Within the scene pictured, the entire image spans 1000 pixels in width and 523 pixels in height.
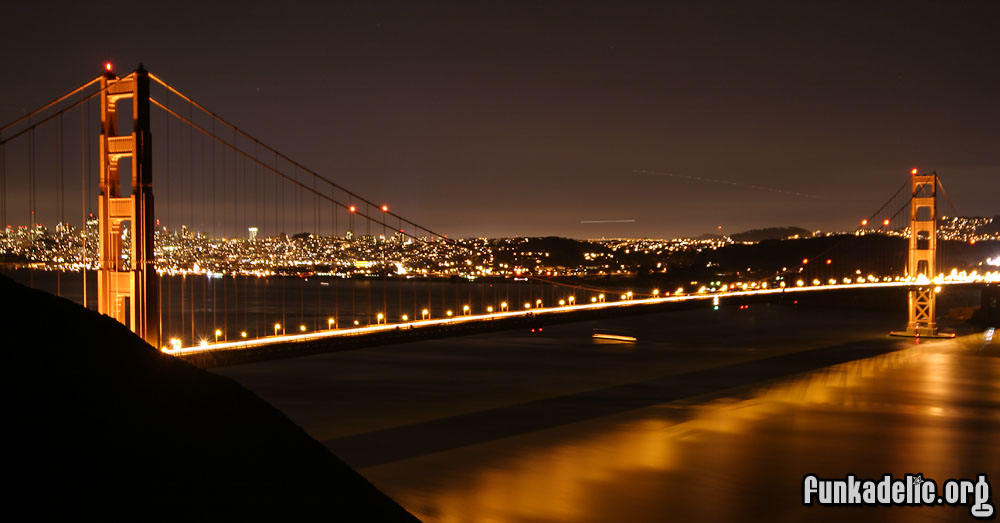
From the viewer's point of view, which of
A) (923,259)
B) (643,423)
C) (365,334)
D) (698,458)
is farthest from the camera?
(923,259)

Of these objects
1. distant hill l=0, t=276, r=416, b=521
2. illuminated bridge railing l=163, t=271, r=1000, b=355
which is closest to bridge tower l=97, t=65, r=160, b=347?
illuminated bridge railing l=163, t=271, r=1000, b=355

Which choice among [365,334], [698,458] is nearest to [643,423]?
[698,458]

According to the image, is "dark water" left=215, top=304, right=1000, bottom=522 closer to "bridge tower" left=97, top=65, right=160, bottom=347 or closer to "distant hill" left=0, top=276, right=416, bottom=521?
"bridge tower" left=97, top=65, right=160, bottom=347

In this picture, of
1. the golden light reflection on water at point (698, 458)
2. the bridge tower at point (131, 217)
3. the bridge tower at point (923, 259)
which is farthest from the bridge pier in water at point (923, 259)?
the bridge tower at point (131, 217)

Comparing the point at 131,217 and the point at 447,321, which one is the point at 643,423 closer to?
the point at 447,321

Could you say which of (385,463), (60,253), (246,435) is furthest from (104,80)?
(246,435)
